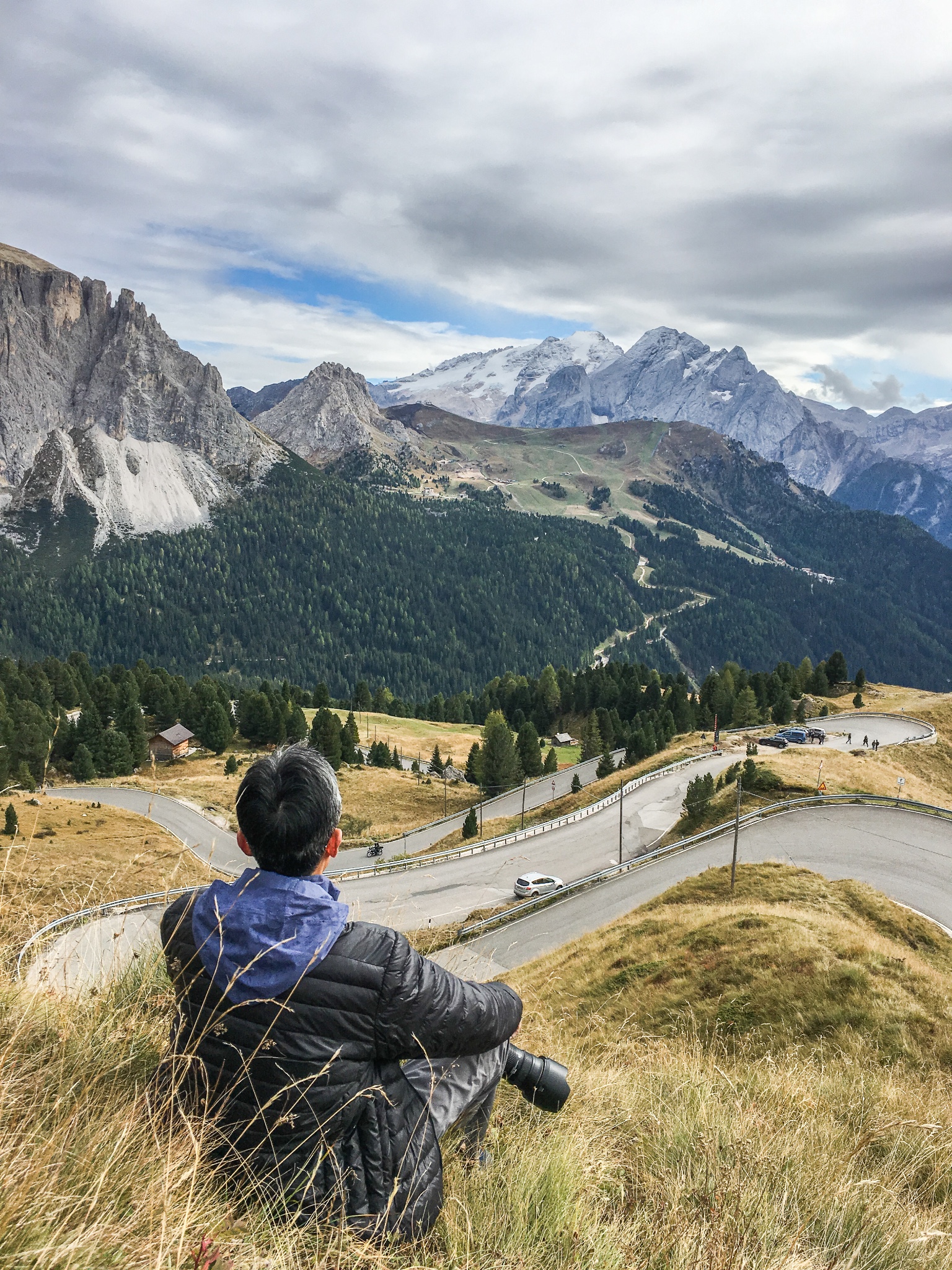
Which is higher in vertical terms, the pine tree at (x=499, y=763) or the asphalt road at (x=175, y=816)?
the pine tree at (x=499, y=763)

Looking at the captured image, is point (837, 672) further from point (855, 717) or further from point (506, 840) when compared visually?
point (506, 840)

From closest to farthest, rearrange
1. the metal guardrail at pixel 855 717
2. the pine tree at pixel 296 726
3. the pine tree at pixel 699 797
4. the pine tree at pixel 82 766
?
the pine tree at pixel 699 797
the metal guardrail at pixel 855 717
the pine tree at pixel 82 766
the pine tree at pixel 296 726

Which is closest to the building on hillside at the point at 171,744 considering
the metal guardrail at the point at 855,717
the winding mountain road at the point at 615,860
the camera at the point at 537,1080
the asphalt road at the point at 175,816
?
the asphalt road at the point at 175,816

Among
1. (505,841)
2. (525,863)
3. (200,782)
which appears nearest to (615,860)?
(525,863)

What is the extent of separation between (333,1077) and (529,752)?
63072 mm

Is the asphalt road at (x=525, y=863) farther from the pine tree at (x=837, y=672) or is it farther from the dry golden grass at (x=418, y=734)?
the pine tree at (x=837, y=672)

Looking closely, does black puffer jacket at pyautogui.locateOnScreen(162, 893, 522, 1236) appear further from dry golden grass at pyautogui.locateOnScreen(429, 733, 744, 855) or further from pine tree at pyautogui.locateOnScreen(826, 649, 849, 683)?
pine tree at pyautogui.locateOnScreen(826, 649, 849, 683)

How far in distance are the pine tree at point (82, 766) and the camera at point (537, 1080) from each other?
6336 centimetres

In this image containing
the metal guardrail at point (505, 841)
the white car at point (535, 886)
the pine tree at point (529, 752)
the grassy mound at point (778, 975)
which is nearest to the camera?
the grassy mound at point (778, 975)

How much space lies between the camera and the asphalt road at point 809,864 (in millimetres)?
24188

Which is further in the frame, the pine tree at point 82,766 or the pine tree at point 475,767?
the pine tree at point 475,767

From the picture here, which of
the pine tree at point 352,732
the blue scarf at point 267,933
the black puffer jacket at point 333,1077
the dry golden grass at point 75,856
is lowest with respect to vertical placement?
the pine tree at point 352,732

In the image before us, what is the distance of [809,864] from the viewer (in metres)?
26.6

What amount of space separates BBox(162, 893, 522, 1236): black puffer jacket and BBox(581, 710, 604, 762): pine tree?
68956mm
